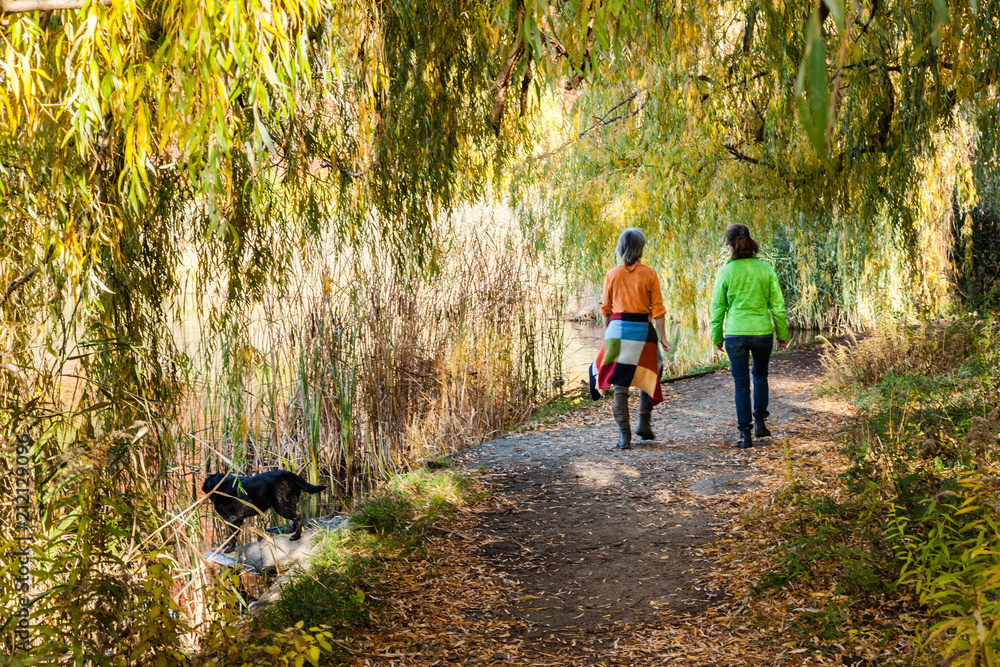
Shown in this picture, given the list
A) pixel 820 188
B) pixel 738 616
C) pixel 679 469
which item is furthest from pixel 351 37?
pixel 820 188

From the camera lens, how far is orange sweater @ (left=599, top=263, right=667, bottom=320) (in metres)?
5.77

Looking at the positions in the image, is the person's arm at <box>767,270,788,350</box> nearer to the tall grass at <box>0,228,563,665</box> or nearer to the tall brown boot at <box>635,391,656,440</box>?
the tall brown boot at <box>635,391,656,440</box>

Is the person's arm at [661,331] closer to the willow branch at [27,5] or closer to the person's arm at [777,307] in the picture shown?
the person's arm at [777,307]

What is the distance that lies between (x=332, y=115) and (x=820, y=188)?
413cm

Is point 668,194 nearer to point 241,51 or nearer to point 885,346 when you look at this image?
point 885,346

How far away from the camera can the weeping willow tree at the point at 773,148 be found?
468 cm

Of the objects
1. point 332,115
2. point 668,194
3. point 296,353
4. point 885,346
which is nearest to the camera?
point 332,115

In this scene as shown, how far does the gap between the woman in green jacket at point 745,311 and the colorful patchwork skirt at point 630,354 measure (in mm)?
501

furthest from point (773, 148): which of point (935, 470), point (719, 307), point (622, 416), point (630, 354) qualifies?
point (935, 470)

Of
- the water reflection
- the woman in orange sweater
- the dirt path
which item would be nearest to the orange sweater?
the woman in orange sweater

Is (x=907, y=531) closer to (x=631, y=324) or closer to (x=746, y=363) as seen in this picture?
(x=746, y=363)

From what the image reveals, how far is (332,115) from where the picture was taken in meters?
4.38

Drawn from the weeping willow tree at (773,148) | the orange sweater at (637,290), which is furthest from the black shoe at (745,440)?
the weeping willow tree at (773,148)

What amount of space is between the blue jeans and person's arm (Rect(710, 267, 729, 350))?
0.10 m
